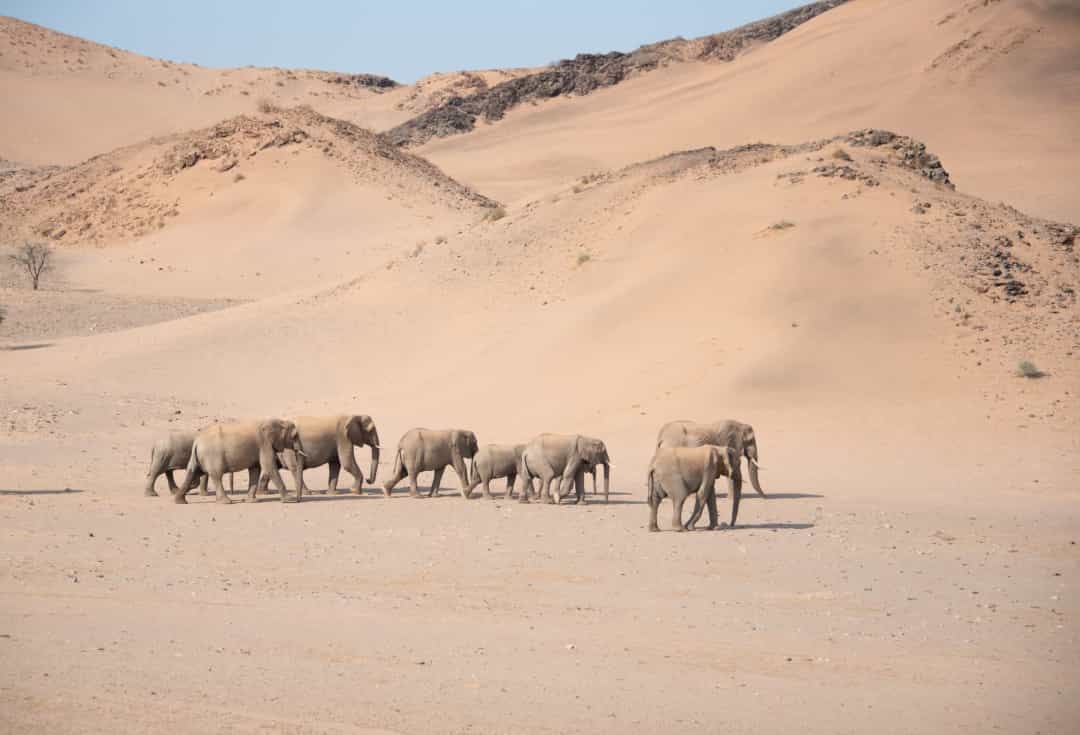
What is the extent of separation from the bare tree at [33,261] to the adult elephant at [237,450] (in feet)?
101

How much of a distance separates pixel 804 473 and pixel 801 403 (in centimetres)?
415

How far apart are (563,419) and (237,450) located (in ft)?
29.7

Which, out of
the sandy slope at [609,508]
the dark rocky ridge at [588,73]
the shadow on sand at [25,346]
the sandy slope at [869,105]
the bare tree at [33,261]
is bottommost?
the sandy slope at [609,508]

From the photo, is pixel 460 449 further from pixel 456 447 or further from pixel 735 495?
pixel 735 495

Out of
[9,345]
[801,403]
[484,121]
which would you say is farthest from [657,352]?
[484,121]

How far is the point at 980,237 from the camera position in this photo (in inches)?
1233

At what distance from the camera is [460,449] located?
19688 millimetres

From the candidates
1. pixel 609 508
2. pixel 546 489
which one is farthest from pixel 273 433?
pixel 609 508

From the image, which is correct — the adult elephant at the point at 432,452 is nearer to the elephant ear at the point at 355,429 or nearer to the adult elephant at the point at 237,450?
the elephant ear at the point at 355,429

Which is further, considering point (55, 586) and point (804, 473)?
point (804, 473)

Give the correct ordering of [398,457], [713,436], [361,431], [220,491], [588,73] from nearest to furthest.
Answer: [220,491] → [713,436] → [398,457] → [361,431] → [588,73]

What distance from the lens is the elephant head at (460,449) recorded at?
1959cm

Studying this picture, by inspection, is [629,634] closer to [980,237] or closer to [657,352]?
[657,352]

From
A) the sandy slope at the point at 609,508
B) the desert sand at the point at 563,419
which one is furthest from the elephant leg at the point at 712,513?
the sandy slope at the point at 609,508
